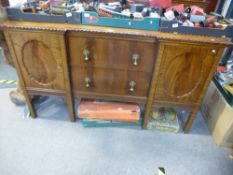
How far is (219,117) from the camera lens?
4.87ft

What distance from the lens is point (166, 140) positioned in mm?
1517

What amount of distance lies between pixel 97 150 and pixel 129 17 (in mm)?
1041

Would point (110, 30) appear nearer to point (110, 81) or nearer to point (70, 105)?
point (110, 81)

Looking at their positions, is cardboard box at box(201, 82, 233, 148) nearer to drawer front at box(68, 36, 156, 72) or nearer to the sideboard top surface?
the sideboard top surface

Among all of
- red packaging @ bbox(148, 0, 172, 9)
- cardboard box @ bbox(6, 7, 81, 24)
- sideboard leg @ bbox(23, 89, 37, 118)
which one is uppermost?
red packaging @ bbox(148, 0, 172, 9)

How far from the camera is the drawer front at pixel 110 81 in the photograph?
4.26ft

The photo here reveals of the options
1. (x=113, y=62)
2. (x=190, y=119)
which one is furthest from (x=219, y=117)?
(x=113, y=62)

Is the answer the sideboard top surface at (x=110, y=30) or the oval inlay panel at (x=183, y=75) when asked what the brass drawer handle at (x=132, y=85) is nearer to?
the oval inlay panel at (x=183, y=75)

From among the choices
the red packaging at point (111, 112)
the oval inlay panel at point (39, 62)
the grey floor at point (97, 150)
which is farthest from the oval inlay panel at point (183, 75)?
the oval inlay panel at point (39, 62)

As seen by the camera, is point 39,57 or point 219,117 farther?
point 219,117

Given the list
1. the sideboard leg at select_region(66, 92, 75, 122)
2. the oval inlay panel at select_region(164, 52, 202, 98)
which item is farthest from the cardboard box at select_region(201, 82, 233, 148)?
the sideboard leg at select_region(66, 92, 75, 122)

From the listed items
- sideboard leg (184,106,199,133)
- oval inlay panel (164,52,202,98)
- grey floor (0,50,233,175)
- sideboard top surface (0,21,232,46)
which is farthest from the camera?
sideboard leg (184,106,199,133)

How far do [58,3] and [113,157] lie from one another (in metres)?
1.23

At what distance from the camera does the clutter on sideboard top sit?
112 centimetres
